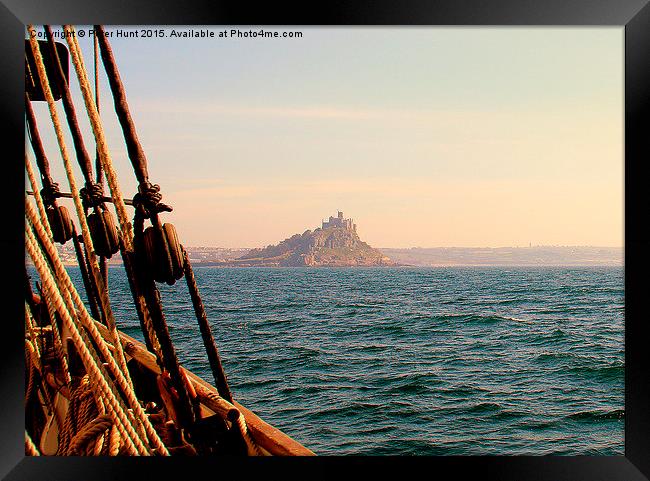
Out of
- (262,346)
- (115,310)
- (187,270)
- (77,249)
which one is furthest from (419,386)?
(115,310)

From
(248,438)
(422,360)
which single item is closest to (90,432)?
(248,438)

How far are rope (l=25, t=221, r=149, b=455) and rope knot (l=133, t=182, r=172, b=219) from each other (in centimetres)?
46

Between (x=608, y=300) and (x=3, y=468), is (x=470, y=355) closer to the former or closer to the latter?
(x=608, y=300)

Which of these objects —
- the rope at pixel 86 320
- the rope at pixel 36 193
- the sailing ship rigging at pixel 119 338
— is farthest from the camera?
the rope at pixel 36 193

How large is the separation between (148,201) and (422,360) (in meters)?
10.8

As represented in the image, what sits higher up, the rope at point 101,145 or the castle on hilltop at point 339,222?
the castle on hilltop at point 339,222

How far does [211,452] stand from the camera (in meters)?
2.48

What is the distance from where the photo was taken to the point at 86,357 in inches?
78.5

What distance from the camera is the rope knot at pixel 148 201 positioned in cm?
242

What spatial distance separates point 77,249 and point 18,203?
3.62 feet

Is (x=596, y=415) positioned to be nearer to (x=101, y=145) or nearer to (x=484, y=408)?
(x=484, y=408)

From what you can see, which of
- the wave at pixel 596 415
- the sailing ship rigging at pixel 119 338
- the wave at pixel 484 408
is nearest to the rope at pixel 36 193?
the sailing ship rigging at pixel 119 338
